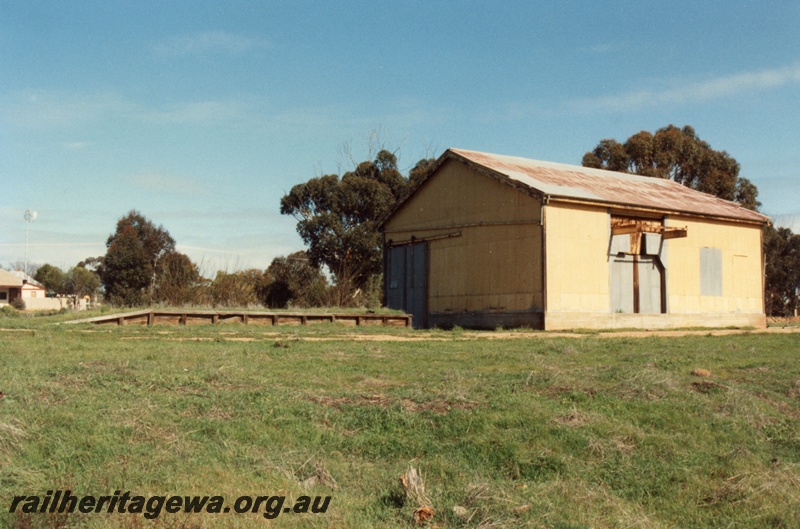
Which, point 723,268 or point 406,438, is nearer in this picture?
point 406,438

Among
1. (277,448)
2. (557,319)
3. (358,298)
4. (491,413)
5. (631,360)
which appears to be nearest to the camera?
(277,448)

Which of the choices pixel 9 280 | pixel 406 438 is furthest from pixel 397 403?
pixel 9 280

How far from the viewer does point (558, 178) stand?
90.4 feet

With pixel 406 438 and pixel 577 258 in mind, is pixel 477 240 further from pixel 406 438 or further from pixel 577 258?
pixel 406 438

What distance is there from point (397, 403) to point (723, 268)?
2331 cm

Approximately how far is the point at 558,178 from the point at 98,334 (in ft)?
55.1

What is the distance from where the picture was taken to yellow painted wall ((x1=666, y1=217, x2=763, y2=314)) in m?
27.1

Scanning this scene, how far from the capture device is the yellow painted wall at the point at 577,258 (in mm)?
23594

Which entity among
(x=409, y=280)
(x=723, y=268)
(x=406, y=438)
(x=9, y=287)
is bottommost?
(x=406, y=438)

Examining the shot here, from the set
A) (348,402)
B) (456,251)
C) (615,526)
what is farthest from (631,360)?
(456,251)

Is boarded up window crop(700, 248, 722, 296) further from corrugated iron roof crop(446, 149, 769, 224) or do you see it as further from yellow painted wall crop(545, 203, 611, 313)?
yellow painted wall crop(545, 203, 611, 313)

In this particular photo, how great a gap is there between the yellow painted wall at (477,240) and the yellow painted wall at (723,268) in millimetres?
5938

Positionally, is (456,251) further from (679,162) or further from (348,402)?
(679,162)

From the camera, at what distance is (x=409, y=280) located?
29.7 m
